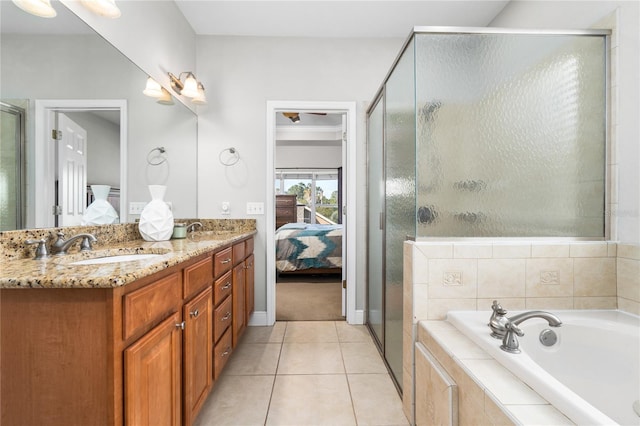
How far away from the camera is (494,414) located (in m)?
0.80

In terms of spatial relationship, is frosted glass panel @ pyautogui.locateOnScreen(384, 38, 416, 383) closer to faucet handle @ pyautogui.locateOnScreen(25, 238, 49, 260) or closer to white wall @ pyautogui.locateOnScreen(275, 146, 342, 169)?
faucet handle @ pyautogui.locateOnScreen(25, 238, 49, 260)

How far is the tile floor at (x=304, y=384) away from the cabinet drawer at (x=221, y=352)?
0.17m

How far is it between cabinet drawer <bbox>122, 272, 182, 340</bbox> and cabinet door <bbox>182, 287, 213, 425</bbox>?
0.14 meters

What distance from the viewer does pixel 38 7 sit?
3.72 ft

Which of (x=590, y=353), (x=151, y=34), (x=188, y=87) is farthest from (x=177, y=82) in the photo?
(x=590, y=353)

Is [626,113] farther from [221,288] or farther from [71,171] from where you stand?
[71,171]

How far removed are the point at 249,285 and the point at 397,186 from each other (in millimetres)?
1465

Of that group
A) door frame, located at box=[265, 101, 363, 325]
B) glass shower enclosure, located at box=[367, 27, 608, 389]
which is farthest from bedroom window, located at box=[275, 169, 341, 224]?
glass shower enclosure, located at box=[367, 27, 608, 389]

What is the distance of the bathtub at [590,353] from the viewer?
1.11 m

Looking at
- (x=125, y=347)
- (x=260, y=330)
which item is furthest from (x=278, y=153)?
(x=125, y=347)

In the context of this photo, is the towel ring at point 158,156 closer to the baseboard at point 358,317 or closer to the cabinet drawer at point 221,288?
the cabinet drawer at point 221,288

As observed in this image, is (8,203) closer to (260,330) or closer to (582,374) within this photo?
(260,330)

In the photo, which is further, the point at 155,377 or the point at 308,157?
the point at 308,157

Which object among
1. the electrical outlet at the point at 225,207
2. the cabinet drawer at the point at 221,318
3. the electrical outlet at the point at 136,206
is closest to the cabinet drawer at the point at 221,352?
the cabinet drawer at the point at 221,318
